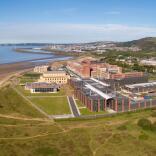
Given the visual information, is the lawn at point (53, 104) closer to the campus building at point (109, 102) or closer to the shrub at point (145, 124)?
the campus building at point (109, 102)

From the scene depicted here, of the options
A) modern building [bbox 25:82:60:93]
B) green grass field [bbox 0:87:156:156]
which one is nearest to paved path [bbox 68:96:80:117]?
green grass field [bbox 0:87:156:156]

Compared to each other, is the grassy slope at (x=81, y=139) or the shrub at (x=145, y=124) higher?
the shrub at (x=145, y=124)

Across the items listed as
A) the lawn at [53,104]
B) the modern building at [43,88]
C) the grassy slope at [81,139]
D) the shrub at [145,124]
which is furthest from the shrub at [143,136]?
the modern building at [43,88]

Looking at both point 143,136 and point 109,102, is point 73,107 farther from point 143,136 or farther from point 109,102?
point 143,136

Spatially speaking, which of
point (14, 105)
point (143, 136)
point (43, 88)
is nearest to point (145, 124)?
point (143, 136)

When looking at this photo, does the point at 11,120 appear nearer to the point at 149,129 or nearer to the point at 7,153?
the point at 7,153

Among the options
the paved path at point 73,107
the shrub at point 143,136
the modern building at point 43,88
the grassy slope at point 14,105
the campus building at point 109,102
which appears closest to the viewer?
the shrub at point 143,136
